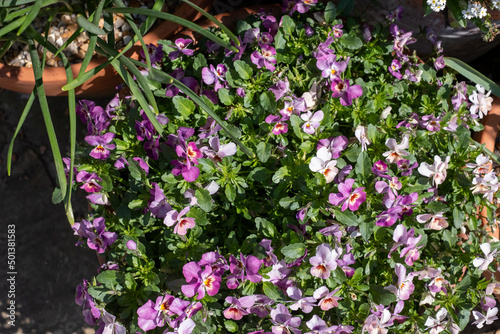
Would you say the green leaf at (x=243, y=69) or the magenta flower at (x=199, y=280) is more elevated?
the green leaf at (x=243, y=69)

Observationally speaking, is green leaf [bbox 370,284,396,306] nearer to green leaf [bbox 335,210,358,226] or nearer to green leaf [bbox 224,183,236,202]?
green leaf [bbox 335,210,358,226]

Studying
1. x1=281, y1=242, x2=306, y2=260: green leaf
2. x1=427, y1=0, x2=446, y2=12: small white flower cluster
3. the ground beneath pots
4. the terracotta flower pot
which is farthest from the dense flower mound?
the ground beneath pots

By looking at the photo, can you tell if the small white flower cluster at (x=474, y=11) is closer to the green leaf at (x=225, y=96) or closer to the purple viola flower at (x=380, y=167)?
the purple viola flower at (x=380, y=167)

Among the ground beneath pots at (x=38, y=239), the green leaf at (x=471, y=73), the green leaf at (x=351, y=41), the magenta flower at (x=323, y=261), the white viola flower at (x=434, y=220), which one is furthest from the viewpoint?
the ground beneath pots at (x=38, y=239)

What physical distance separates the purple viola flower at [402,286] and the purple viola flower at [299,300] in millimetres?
187

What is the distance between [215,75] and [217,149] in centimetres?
21

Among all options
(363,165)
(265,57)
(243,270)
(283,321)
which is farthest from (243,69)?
(283,321)

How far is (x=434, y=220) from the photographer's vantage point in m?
1.25

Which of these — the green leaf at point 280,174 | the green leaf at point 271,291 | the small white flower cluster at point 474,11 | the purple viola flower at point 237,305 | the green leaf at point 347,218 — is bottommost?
the purple viola flower at point 237,305

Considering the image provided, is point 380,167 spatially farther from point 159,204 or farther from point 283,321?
point 159,204

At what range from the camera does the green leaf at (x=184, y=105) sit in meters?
1.28

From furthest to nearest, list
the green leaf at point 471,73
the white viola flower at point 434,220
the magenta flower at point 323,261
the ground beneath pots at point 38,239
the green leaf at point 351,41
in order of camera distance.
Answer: the ground beneath pots at point 38,239 → the green leaf at point 471,73 → the green leaf at point 351,41 → the white viola flower at point 434,220 → the magenta flower at point 323,261

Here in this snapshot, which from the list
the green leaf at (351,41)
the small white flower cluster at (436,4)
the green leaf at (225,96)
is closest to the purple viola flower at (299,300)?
the green leaf at (225,96)

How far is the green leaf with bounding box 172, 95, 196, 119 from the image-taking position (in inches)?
50.6
